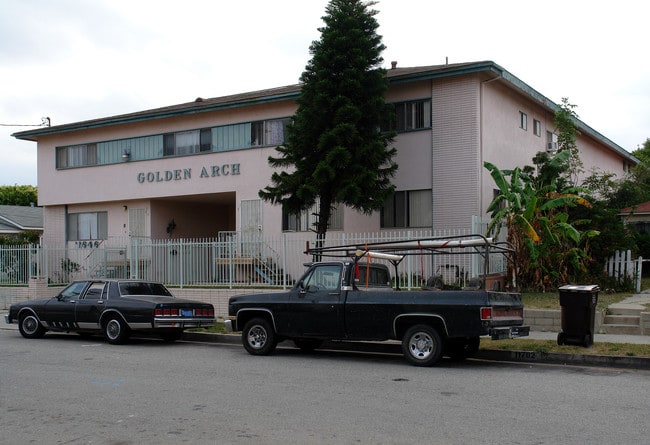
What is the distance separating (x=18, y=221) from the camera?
1533 inches

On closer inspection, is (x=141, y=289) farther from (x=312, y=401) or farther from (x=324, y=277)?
(x=312, y=401)

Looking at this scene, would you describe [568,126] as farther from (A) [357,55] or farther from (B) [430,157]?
(A) [357,55]

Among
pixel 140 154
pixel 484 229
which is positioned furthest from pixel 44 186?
pixel 484 229

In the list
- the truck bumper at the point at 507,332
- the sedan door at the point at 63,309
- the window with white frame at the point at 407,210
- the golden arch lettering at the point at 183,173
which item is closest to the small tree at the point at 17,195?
the golden arch lettering at the point at 183,173

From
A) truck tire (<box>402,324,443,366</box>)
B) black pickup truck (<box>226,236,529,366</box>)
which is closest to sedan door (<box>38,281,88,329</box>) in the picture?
black pickup truck (<box>226,236,529,366</box>)

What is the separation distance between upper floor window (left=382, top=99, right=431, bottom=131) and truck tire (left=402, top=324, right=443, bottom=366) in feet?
37.0

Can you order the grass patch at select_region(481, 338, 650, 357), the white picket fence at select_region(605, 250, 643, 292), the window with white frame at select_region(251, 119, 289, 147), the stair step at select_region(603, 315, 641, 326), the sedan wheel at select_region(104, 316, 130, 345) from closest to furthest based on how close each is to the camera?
1. the grass patch at select_region(481, 338, 650, 357)
2. the stair step at select_region(603, 315, 641, 326)
3. the sedan wheel at select_region(104, 316, 130, 345)
4. the white picket fence at select_region(605, 250, 643, 292)
5. the window with white frame at select_region(251, 119, 289, 147)

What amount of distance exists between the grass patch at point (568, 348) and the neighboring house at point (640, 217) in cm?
1541

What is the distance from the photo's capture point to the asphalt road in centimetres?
687

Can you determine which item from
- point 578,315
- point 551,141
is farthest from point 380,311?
point 551,141

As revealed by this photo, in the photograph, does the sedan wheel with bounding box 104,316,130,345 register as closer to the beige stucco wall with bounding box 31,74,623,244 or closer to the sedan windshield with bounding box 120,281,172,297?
the sedan windshield with bounding box 120,281,172,297

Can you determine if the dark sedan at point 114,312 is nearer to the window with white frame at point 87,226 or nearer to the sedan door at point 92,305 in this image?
the sedan door at point 92,305

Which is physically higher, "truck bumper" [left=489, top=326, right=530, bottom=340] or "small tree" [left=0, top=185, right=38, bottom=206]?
"small tree" [left=0, top=185, right=38, bottom=206]

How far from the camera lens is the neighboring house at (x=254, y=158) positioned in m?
20.8
